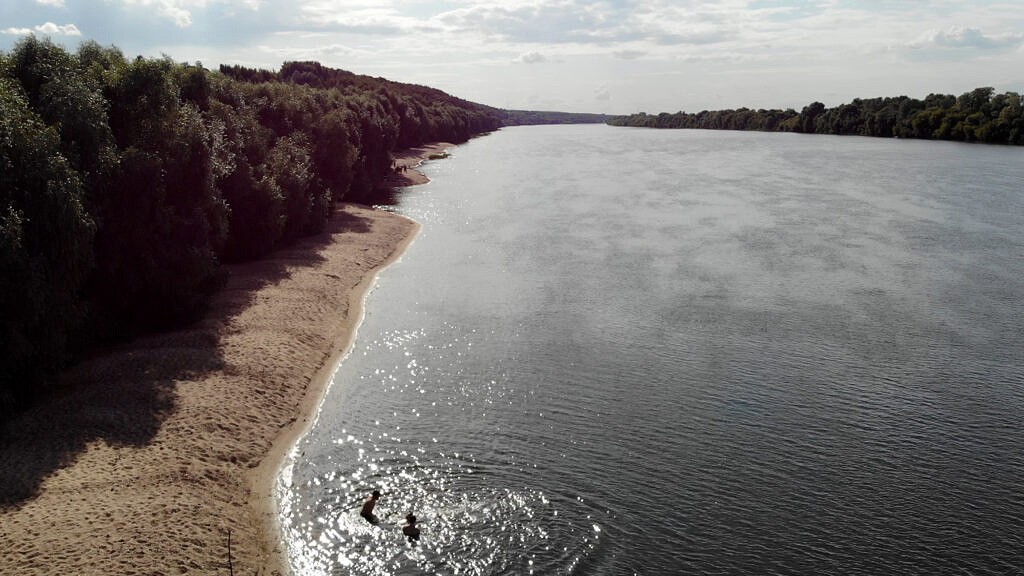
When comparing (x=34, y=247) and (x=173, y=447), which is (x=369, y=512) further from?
(x=34, y=247)

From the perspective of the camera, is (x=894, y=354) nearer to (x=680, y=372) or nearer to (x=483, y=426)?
(x=680, y=372)

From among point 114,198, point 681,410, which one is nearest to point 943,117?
point 681,410

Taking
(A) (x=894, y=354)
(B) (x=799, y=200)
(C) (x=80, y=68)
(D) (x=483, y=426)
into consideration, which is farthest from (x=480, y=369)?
(B) (x=799, y=200)

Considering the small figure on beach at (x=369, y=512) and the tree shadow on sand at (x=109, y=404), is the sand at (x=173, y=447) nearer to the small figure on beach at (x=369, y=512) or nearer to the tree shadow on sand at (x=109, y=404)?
the tree shadow on sand at (x=109, y=404)

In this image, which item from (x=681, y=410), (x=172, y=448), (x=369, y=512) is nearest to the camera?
(x=369, y=512)

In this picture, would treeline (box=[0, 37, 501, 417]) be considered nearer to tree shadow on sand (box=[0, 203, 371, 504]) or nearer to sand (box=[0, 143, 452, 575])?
tree shadow on sand (box=[0, 203, 371, 504])

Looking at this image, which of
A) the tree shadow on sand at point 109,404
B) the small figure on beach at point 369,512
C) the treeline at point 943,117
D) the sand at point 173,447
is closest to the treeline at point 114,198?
→ the tree shadow on sand at point 109,404
